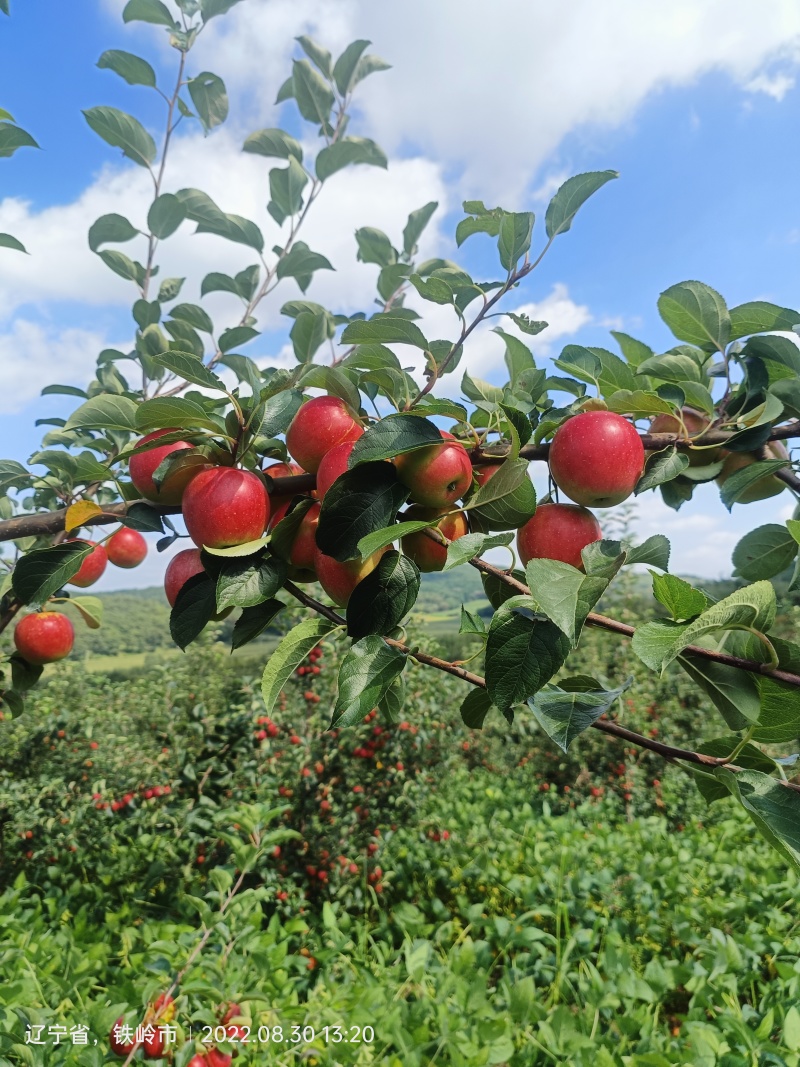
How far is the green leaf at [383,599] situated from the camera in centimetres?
57

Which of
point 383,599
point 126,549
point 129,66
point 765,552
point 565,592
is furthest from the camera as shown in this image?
point 129,66

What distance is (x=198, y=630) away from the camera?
0.63 metres

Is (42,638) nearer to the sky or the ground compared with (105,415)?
nearer to the ground

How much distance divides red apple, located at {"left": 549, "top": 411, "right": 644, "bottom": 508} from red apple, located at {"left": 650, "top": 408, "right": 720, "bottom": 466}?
145 mm

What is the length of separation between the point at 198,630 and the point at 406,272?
830 mm

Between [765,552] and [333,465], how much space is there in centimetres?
53

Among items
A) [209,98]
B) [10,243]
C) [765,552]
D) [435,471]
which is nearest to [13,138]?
[10,243]

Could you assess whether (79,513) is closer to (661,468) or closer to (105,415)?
(105,415)

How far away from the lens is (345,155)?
142 centimetres

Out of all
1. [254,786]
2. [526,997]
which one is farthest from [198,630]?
[254,786]

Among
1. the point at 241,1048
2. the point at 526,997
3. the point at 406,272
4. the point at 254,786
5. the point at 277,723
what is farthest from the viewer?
the point at 277,723

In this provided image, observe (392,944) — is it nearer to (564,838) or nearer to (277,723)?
(564,838)

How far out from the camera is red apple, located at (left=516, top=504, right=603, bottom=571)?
0.60 meters

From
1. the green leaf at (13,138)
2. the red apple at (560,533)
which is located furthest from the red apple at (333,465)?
the green leaf at (13,138)
